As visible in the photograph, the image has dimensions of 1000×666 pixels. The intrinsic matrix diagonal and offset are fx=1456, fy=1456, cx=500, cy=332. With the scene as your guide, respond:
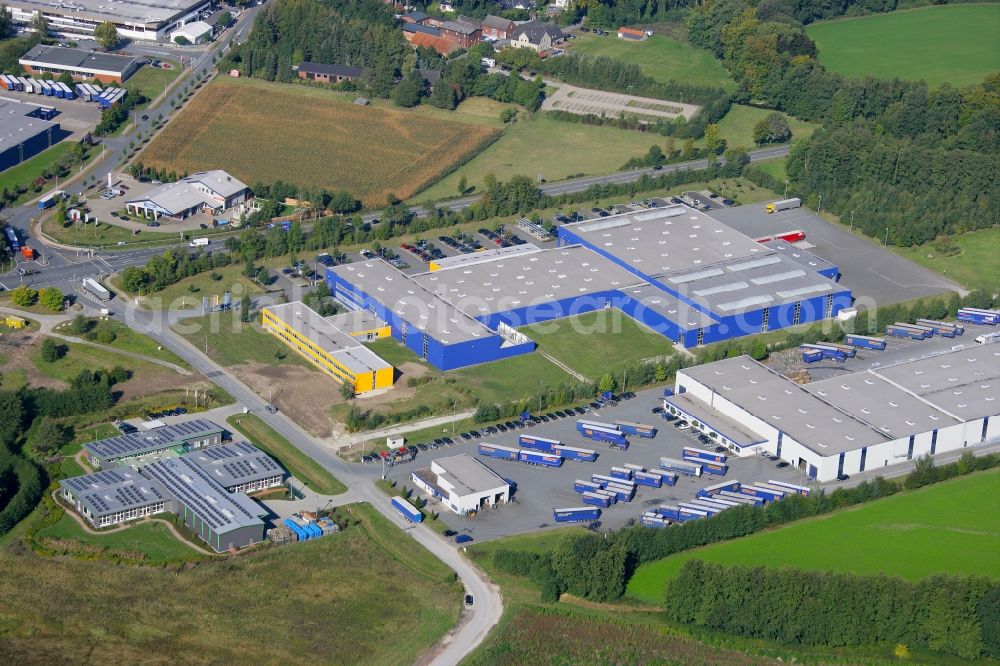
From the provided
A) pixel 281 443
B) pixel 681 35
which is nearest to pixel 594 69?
pixel 681 35

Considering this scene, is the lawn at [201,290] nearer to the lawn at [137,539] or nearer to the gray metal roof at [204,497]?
the gray metal roof at [204,497]

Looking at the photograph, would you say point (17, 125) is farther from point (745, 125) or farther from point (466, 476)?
point (466, 476)

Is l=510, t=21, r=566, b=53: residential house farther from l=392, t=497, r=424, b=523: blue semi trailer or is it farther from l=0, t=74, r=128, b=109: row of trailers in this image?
l=392, t=497, r=424, b=523: blue semi trailer

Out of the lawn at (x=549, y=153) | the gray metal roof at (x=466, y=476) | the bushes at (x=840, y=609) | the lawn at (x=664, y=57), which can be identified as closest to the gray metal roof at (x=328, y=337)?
the gray metal roof at (x=466, y=476)

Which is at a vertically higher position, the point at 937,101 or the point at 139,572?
the point at 937,101

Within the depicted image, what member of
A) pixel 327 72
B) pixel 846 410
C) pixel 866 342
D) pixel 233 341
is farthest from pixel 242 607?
pixel 327 72

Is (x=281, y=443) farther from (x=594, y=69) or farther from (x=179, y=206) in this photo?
(x=594, y=69)
